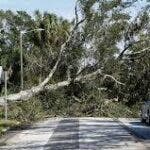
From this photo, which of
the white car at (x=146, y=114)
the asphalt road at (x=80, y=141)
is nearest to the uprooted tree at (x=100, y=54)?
the white car at (x=146, y=114)

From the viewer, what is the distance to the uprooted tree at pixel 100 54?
41.8 metres

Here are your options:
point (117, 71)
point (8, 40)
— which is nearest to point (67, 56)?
point (117, 71)

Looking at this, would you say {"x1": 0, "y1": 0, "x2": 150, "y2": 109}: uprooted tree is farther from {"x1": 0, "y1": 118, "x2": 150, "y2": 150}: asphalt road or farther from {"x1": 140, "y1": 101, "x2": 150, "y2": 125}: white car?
{"x1": 0, "y1": 118, "x2": 150, "y2": 150}: asphalt road

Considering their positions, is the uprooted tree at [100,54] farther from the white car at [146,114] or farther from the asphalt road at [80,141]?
the asphalt road at [80,141]

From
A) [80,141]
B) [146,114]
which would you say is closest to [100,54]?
[146,114]

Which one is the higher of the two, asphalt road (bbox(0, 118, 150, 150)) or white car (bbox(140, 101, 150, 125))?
white car (bbox(140, 101, 150, 125))

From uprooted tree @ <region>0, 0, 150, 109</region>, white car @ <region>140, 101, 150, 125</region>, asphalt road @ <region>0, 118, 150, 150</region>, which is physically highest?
uprooted tree @ <region>0, 0, 150, 109</region>

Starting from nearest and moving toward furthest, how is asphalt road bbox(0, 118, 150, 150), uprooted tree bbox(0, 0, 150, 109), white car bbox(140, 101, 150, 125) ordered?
1. asphalt road bbox(0, 118, 150, 150)
2. white car bbox(140, 101, 150, 125)
3. uprooted tree bbox(0, 0, 150, 109)

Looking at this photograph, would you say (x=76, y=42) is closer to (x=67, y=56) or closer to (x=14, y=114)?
(x=67, y=56)

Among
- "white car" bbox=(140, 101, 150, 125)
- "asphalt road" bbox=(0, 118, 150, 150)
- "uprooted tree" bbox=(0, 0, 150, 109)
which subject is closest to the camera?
"asphalt road" bbox=(0, 118, 150, 150)

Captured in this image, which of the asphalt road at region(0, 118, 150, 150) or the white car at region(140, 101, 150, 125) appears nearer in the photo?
the asphalt road at region(0, 118, 150, 150)

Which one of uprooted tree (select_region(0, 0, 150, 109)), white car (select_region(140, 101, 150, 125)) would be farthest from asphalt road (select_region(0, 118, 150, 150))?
uprooted tree (select_region(0, 0, 150, 109))

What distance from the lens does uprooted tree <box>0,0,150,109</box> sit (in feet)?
137

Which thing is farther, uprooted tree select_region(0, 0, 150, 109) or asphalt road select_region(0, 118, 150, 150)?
uprooted tree select_region(0, 0, 150, 109)
